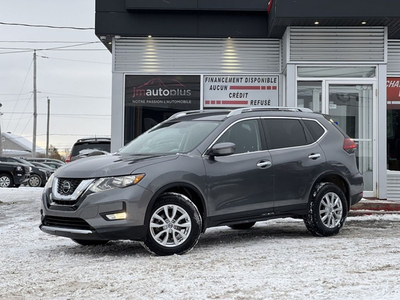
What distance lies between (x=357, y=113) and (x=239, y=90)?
2773 millimetres

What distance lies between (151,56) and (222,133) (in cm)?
727

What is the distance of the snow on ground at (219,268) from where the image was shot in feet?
16.9

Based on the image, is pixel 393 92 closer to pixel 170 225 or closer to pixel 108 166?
pixel 170 225

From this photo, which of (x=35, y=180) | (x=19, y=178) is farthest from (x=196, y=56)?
(x=35, y=180)

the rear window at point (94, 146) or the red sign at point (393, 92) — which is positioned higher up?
the red sign at point (393, 92)

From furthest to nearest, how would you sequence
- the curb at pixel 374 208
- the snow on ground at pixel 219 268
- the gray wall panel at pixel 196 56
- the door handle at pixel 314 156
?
the gray wall panel at pixel 196 56, the curb at pixel 374 208, the door handle at pixel 314 156, the snow on ground at pixel 219 268

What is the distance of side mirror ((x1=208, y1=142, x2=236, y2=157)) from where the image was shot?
23.8ft

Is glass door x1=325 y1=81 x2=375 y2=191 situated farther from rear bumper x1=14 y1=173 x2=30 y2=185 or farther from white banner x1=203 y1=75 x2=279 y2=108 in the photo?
rear bumper x1=14 y1=173 x2=30 y2=185

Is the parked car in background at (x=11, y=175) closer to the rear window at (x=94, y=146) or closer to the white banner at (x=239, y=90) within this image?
the rear window at (x=94, y=146)

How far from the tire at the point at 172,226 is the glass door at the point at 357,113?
298 inches

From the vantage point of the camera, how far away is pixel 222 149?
726 centimetres

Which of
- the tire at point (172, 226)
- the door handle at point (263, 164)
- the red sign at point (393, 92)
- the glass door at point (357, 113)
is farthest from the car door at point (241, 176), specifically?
the red sign at point (393, 92)

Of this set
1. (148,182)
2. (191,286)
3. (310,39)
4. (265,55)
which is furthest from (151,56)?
(191,286)

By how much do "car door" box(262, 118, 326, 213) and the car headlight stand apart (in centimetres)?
202
